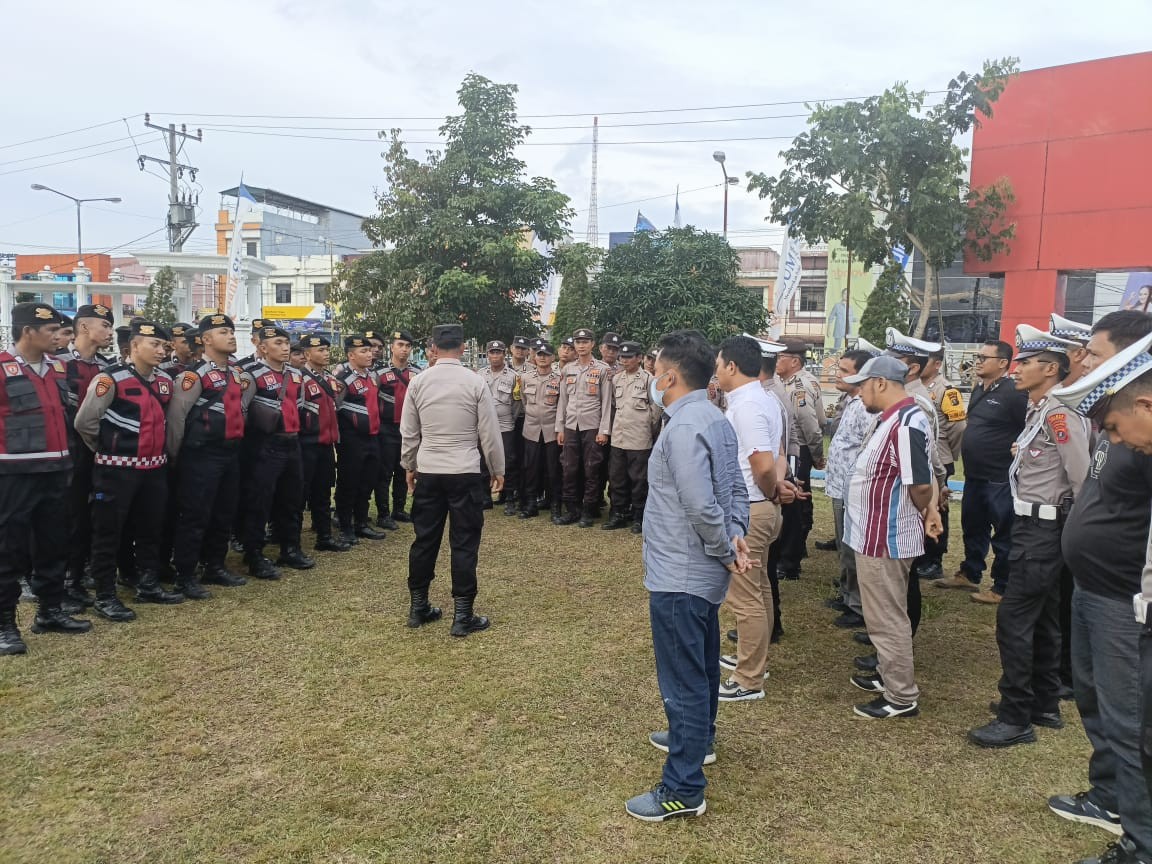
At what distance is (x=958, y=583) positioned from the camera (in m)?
6.35

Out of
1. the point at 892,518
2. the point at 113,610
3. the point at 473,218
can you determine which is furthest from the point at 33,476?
the point at 473,218

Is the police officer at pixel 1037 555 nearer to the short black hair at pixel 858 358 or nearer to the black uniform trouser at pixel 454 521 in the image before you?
the short black hair at pixel 858 358

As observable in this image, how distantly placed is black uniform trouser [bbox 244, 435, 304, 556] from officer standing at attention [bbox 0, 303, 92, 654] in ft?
4.93

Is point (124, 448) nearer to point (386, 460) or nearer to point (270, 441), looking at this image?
point (270, 441)

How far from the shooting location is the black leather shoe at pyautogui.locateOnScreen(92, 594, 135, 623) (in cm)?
508

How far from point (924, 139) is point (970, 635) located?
39.4 feet

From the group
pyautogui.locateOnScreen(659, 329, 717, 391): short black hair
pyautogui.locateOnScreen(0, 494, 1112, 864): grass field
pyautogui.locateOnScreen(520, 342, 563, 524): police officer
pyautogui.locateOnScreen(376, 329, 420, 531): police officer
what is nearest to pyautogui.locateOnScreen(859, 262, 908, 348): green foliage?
pyautogui.locateOnScreen(520, 342, 563, 524): police officer

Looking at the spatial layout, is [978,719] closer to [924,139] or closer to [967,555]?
[967,555]

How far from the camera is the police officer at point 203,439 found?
18.2ft

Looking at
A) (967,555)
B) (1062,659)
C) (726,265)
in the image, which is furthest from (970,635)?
(726,265)

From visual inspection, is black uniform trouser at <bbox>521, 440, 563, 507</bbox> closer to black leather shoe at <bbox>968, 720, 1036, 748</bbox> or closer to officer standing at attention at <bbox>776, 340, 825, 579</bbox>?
officer standing at attention at <bbox>776, 340, 825, 579</bbox>

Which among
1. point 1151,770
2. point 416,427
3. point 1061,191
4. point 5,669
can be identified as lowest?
point 5,669

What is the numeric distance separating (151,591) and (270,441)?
1415mm

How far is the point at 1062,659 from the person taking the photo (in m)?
4.45
